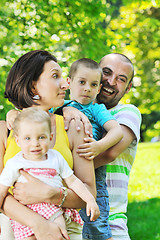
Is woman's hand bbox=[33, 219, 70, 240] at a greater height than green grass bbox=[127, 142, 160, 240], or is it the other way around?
woman's hand bbox=[33, 219, 70, 240]

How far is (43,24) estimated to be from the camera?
693 cm

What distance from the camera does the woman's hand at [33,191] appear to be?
2217mm

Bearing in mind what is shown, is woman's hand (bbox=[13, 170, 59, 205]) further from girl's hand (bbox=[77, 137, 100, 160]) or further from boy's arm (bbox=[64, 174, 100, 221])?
girl's hand (bbox=[77, 137, 100, 160])

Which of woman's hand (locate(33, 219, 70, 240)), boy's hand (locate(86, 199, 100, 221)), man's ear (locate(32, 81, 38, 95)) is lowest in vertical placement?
woman's hand (locate(33, 219, 70, 240))

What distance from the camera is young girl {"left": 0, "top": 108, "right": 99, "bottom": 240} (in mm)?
2195

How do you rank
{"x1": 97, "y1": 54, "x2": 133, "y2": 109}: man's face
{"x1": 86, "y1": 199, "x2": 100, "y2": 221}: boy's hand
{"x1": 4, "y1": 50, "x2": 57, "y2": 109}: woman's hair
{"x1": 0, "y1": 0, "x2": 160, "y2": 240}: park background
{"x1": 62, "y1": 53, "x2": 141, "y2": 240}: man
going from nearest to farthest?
{"x1": 86, "y1": 199, "x2": 100, "y2": 221}: boy's hand, {"x1": 4, "y1": 50, "x2": 57, "y2": 109}: woman's hair, {"x1": 62, "y1": 53, "x2": 141, "y2": 240}: man, {"x1": 97, "y1": 54, "x2": 133, "y2": 109}: man's face, {"x1": 0, "y1": 0, "x2": 160, "y2": 240}: park background

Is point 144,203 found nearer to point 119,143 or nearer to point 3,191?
point 119,143

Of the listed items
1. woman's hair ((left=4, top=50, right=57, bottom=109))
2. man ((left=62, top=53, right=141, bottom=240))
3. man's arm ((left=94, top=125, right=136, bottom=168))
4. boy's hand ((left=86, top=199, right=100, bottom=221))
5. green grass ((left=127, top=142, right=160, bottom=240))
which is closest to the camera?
boy's hand ((left=86, top=199, right=100, bottom=221))

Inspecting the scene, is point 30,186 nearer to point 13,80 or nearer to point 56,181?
point 56,181

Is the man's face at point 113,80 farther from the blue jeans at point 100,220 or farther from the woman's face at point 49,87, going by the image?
the woman's face at point 49,87

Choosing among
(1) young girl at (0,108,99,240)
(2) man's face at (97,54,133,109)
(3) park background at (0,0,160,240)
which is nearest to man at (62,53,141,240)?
(2) man's face at (97,54,133,109)

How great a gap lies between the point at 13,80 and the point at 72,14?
14.8 feet

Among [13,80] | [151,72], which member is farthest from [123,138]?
[151,72]

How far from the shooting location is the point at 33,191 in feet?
7.29
